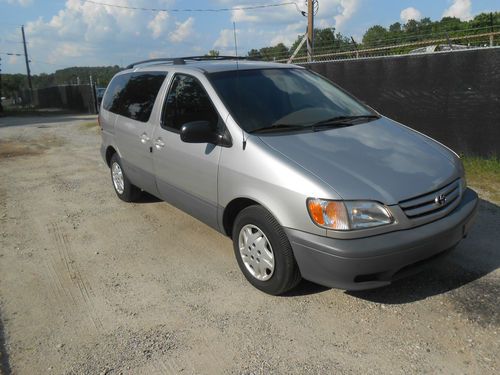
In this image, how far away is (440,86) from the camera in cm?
702

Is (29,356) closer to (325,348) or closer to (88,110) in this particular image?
(325,348)

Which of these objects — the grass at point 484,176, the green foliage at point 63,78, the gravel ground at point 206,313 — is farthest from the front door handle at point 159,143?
the green foliage at point 63,78

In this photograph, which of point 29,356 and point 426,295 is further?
point 426,295

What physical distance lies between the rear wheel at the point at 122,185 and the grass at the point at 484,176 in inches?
173

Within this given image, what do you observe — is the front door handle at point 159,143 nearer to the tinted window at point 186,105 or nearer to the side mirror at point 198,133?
the tinted window at point 186,105

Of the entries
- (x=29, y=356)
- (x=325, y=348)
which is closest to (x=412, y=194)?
(x=325, y=348)

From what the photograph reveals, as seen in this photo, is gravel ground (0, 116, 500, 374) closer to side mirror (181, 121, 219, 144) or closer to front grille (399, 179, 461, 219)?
front grille (399, 179, 461, 219)

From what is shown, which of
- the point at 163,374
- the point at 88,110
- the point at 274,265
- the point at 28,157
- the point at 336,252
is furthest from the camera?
the point at 88,110

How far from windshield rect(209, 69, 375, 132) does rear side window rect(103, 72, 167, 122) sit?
1.00 meters

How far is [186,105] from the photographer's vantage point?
13.4 ft

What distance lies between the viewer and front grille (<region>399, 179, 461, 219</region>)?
9.46 ft

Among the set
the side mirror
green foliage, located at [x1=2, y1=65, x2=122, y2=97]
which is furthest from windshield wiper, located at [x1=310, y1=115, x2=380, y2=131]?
green foliage, located at [x1=2, y1=65, x2=122, y2=97]

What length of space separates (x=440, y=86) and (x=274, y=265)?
523cm

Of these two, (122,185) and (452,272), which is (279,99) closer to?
(452,272)
